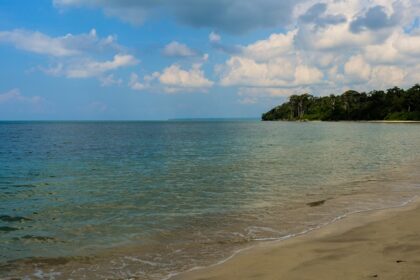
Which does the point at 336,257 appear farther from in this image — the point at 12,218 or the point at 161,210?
the point at 12,218

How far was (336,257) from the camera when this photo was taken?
9.44m

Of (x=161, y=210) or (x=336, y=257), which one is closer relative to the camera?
(x=336, y=257)

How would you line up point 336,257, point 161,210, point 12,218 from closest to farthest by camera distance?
1. point 336,257
2. point 12,218
3. point 161,210

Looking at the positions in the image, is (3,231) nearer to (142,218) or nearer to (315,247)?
(142,218)

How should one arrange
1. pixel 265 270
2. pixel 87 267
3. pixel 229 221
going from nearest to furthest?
pixel 265 270, pixel 87 267, pixel 229 221

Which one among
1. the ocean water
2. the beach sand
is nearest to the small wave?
the ocean water

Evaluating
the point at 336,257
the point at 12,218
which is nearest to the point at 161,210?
the point at 12,218

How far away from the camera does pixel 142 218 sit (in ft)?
49.1

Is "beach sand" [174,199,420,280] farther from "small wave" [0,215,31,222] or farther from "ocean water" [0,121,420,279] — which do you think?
"small wave" [0,215,31,222]

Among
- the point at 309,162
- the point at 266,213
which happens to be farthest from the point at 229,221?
the point at 309,162

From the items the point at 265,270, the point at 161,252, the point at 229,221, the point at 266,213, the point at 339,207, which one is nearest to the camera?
the point at 265,270

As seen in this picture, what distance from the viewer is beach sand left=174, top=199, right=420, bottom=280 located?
8.27 metres

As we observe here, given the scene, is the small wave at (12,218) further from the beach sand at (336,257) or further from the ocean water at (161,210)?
the beach sand at (336,257)

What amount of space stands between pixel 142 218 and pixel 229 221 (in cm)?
316
